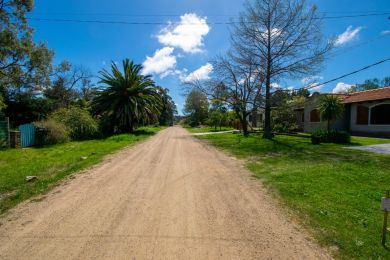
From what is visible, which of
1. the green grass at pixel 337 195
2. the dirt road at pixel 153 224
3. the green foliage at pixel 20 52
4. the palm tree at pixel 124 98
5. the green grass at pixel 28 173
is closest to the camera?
the dirt road at pixel 153 224

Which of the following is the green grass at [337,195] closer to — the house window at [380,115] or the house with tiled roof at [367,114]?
the house window at [380,115]

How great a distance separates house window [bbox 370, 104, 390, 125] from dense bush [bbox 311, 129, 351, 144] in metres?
5.60

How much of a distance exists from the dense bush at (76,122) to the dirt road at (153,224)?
14408 mm

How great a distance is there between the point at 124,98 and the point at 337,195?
2379 cm

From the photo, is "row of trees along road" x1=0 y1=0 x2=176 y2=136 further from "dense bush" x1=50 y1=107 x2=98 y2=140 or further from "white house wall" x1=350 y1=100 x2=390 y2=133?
"white house wall" x1=350 y1=100 x2=390 y2=133

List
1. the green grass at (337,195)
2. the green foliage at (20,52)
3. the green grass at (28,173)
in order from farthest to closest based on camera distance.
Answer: the green foliage at (20,52) < the green grass at (28,173) < the green grass at (337,195)

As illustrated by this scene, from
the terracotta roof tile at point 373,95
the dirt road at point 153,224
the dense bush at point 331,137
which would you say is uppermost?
the terracotta roof tile at point 373,95

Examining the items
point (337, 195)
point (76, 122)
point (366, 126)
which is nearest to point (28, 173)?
point (337, 195)

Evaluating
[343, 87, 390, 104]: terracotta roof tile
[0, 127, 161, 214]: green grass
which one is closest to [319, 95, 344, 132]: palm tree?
[343, 87, 390, 104]: terracotta roof tile

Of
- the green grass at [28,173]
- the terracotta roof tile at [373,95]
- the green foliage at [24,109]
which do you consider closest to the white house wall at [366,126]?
the terracotta roof tile at [373,95]

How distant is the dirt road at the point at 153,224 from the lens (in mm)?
3367

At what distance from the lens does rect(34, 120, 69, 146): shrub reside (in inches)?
630

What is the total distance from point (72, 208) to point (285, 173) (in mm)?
6269

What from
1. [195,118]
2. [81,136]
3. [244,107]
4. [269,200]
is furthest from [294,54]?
[195,118]
